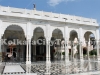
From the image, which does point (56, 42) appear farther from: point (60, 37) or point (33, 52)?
Answer: point (33, 52)

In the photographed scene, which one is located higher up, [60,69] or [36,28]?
[36,28]

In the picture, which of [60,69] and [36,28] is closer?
[60,69]

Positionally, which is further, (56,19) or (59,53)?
(59,53)

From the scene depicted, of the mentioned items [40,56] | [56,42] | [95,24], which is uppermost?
[95,24]

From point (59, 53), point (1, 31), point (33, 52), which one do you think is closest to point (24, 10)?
point (1, 31)

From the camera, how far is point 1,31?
12.8 metres

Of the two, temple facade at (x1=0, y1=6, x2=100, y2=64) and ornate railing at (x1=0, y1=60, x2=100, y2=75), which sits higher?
temple facade at (x1=0, y1=6, x2=100, y2=64)

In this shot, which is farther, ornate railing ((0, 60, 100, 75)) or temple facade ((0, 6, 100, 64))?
temple facade ((0, 6, 100, 64))

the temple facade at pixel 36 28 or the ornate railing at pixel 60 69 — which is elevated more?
the temple facade at pixel 36 28

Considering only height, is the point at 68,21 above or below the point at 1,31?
above

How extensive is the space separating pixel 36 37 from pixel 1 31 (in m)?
6.36

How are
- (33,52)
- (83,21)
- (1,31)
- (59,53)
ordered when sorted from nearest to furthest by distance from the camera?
(1,31), (83,21), (33,52), (59,53)

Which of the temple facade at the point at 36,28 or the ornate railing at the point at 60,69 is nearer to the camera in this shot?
the ornate railing at the point at 60,69

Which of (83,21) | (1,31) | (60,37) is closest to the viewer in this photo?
(1,31)
